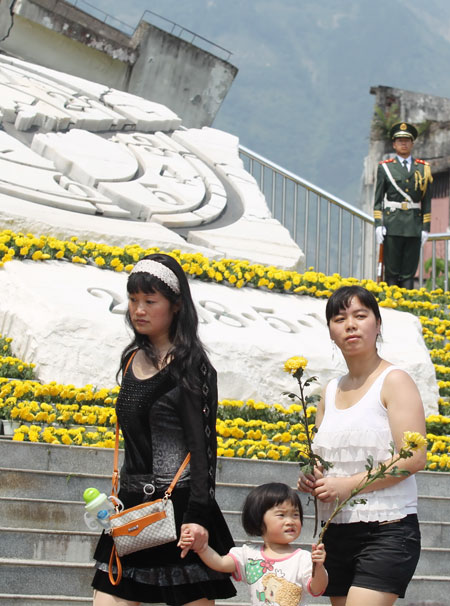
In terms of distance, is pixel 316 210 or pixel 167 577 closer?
pixel 167 577

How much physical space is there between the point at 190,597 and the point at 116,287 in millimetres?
3755

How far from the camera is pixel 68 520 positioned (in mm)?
3576

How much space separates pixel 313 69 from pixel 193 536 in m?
141

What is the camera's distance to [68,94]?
987cm

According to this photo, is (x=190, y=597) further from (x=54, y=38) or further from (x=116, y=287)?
(x=54, y=38)

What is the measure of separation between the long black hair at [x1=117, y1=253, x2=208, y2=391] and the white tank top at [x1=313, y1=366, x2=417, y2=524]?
40 centimetres

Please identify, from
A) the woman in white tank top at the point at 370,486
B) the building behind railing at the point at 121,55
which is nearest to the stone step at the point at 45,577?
the woman in white tank top at the point at 370,486

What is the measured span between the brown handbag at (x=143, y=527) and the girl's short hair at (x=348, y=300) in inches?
26.6

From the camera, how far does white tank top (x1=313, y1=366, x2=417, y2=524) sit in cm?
244

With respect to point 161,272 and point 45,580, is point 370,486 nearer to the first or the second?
point 161,272

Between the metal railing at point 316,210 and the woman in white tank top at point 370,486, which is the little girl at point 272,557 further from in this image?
the metal railing at point 316,210

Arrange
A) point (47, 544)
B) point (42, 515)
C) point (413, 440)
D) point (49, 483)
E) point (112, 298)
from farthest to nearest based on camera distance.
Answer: point (112, 298) < point (49, 483) < point (42, 515) < point (47, 544) < point (413, 440)

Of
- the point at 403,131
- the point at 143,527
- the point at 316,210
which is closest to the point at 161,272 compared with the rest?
the point at 143,527

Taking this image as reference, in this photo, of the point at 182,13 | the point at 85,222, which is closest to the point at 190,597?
the point at 85,222
